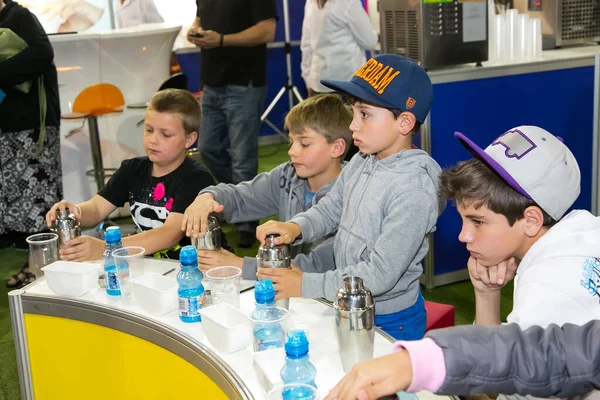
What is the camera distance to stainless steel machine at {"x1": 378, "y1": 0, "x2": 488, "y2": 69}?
385 centimetres

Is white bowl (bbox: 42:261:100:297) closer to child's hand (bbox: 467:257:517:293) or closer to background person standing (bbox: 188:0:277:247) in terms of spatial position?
child's hand (bbox: 467:257:517:293)

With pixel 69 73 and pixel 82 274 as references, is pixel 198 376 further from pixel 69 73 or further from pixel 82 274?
pixel 69 73

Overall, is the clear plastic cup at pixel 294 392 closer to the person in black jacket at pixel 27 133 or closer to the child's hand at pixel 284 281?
the child's hand at pixel 284 281

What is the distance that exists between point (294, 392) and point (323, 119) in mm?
1314

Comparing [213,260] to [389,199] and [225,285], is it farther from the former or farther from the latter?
[389,199]

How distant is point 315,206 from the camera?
2498 millimetres

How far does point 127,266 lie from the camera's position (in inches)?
87.6

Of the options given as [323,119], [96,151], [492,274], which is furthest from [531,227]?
[96,151]

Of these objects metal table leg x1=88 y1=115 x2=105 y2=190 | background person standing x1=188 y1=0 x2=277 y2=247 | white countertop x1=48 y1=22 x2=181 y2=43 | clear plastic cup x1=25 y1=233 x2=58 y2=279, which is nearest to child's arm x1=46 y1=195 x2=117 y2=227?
clear plastic cup x1=25 y1=233 x2=58 y2=279

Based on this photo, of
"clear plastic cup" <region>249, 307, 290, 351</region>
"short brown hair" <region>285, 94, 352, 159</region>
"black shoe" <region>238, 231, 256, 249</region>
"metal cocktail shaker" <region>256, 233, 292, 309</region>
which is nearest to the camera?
"clear plastic cup" <region>249, 307, 290, 351</region>

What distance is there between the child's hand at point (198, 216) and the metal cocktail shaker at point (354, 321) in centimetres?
78

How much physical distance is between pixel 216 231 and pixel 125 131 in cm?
354

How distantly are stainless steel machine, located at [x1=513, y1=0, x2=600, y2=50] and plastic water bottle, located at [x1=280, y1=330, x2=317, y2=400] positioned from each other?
357cm

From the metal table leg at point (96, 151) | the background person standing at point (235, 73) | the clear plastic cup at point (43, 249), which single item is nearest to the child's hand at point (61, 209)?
the clear plastic cup at point (43, 249)
